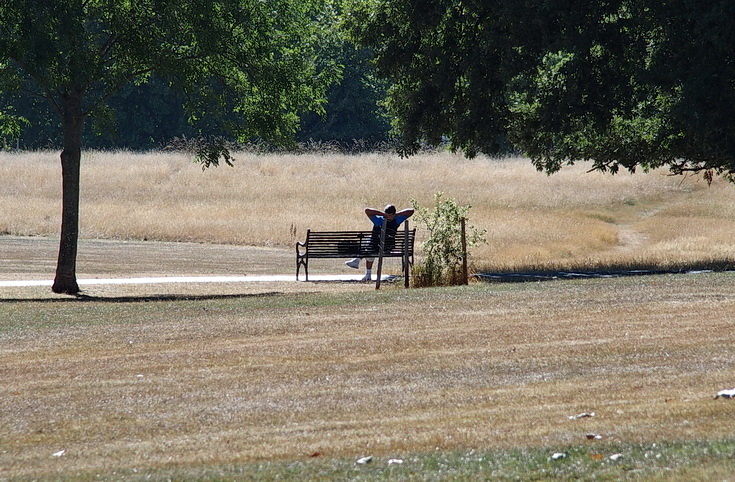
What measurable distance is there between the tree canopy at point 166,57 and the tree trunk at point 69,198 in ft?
0.06

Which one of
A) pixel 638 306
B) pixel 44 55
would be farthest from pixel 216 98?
pixel 638 306

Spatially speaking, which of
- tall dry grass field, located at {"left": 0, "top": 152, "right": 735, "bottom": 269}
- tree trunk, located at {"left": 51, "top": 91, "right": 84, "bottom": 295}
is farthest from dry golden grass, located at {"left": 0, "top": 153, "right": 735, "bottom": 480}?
tall dry grass field, located at {"left": 0, "top": 152, "right": 735, "bottom": 269}

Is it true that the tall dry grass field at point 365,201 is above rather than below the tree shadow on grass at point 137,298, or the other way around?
above

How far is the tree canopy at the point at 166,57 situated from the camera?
1833 cm

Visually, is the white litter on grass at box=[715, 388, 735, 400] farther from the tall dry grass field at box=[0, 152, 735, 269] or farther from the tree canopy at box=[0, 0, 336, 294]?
the tall dry grass field at box=[0, 152, 735, 269]

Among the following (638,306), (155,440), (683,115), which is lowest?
(155,440)

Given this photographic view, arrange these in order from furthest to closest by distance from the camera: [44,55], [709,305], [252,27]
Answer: [252,27]
[44,55]
[709,305]

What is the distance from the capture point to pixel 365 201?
1984 inches

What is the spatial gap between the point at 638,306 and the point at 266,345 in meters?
4.96

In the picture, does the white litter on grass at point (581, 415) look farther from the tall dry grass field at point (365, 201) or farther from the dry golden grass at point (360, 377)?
the tall dry grass field at point (365, 201)

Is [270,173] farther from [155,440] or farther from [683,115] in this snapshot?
[155,440]

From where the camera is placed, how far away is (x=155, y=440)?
827 centimetres

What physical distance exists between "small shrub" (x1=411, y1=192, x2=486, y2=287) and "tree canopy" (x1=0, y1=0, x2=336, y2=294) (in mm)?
4074

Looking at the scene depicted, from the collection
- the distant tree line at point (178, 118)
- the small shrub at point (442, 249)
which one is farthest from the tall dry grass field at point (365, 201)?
the distant tree line at point (178, 118)
